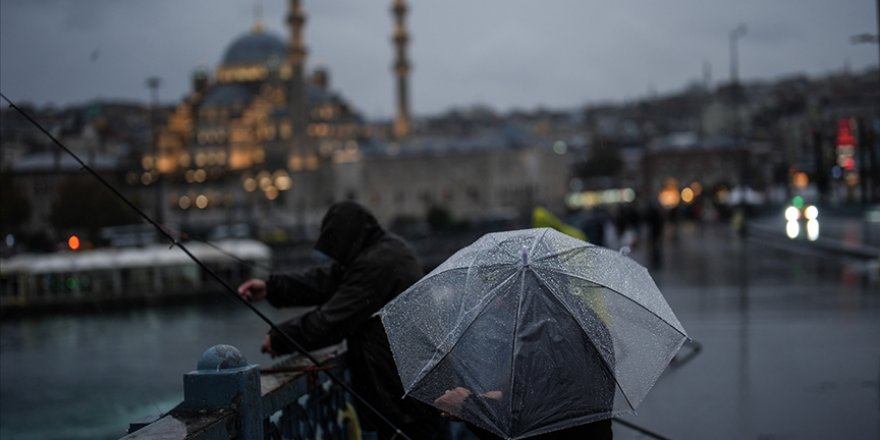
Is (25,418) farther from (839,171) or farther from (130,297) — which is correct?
(839,171)

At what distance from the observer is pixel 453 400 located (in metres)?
3.77

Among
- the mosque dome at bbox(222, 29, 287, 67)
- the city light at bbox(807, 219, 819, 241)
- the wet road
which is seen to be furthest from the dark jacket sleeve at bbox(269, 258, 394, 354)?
the mosque dome at bbox(222, 29, 287, 67)

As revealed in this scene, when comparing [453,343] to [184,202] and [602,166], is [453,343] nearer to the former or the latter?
[184,202]

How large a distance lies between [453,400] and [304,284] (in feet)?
5.78

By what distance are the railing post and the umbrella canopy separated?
1.87 feet

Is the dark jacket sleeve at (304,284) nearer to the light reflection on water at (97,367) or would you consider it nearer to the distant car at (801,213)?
the light reflection on water at (97,367)

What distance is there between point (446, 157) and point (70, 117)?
98.9 metres

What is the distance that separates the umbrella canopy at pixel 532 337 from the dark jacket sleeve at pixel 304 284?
1.45 metres

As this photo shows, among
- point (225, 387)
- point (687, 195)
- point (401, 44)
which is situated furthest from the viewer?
point (401, 44)

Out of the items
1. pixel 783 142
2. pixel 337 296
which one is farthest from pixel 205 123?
pixel 337 296

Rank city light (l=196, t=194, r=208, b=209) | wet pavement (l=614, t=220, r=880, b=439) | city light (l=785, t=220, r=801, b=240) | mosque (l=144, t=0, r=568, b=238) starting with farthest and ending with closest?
city light (l=196, t=194, r=208, b=209) → mosque (l=144, t=0, r=568, b=238) → city light (l=785, t=220, r=801, b=240) → wet pavement (l=614, t=220, r=880, b=439)

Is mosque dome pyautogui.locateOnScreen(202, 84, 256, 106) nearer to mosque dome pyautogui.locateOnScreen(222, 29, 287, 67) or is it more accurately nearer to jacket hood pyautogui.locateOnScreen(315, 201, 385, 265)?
mosque dome pyautogui.locateOnScreen(222, 29, 287, 67)

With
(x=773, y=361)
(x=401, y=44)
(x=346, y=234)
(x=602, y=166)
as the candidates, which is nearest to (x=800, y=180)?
(x=401, y=44)

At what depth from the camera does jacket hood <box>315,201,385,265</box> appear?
16.0 ft
